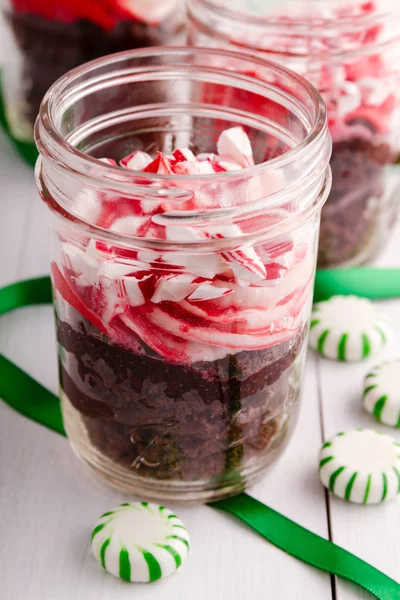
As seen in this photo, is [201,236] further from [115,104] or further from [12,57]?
[12,57]

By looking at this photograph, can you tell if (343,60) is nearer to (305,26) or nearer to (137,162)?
→ (305,26)

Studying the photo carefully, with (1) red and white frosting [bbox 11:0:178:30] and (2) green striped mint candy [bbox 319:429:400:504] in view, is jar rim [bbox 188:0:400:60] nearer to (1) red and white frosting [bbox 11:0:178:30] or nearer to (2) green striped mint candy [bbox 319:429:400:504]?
(1) red and white frosting [bbox 11:0:178:30]

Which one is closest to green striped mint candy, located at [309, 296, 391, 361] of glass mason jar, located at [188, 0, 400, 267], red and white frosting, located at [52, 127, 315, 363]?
glass mason jar, located at [188, 0, 400, 267]

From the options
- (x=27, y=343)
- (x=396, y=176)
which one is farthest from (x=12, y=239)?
(x=396, y=176)

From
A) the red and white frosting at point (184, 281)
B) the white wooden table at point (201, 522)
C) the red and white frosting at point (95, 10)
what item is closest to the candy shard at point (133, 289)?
the red and white frosting at point (184, 281)

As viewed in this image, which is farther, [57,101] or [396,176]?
[396,176]

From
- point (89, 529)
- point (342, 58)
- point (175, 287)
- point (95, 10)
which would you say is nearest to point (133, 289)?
point (175, 287)

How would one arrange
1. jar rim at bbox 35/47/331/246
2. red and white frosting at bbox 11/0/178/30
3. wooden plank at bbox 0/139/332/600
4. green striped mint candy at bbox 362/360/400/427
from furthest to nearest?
red and white frosting at bbox 11/0/178/30, green striped mint candy at bbox 362/360/400/427, wooden plank at bbox 0/139/332/600, jar rim at bbox 35/47/331/246
